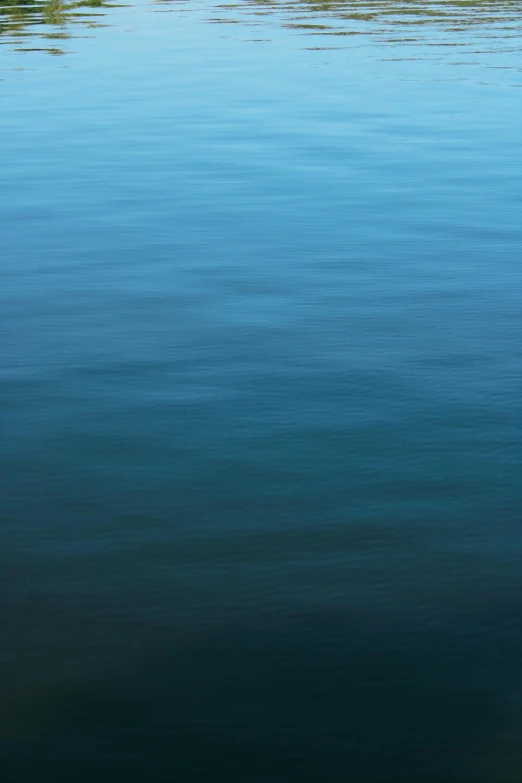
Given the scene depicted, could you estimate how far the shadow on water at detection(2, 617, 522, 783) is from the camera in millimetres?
6141

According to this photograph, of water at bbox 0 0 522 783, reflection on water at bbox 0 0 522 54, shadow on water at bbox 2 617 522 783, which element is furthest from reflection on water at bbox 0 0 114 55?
shadow on water at bbox 2 617 522 783

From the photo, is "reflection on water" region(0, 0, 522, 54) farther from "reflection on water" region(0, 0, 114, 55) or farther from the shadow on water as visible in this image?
the shadow on water

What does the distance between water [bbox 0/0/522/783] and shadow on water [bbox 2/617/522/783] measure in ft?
0.05

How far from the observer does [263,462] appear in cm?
910

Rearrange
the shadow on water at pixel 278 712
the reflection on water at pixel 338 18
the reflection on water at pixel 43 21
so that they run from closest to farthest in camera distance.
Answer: the shadow on water at pixel 278 712 → the reflection on water at pixel 338 18 → the reflection on water at pixel 43 21

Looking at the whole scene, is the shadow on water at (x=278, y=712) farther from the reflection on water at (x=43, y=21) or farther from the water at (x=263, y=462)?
the reflection on water at (x=43, y=21)

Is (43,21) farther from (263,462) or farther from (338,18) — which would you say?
(263,462)

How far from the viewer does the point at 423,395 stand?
10258 millimetres

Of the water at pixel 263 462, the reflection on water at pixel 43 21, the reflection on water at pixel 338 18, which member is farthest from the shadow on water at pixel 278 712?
the reflection on water at pixel 43 21

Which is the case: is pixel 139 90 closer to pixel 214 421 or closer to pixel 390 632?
pixel 214 421

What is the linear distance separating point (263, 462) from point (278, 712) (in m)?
2.86

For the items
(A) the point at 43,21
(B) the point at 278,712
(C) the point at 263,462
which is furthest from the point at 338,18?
(B) the point at 278,712

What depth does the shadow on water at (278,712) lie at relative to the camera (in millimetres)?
6141

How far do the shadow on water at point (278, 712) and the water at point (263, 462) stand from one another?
2 centimetres
